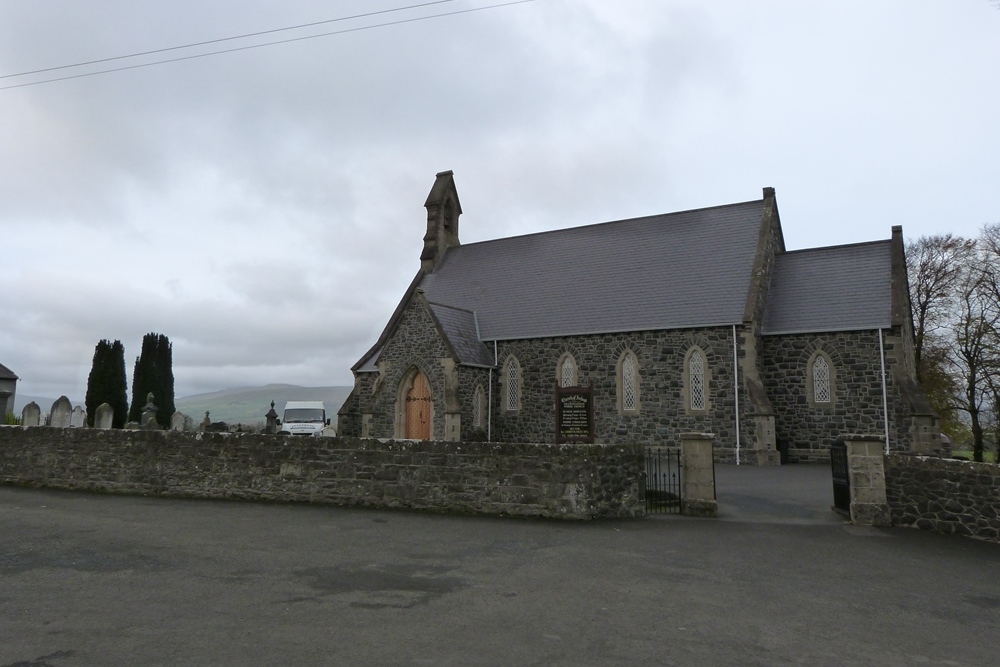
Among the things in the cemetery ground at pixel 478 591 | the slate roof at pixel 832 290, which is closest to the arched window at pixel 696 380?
the slate roof at pixel 832 290

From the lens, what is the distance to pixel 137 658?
495 centimetres

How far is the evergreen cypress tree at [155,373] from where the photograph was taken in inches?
1475

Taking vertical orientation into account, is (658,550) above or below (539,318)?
below

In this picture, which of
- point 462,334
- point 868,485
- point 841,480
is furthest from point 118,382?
point 868,485

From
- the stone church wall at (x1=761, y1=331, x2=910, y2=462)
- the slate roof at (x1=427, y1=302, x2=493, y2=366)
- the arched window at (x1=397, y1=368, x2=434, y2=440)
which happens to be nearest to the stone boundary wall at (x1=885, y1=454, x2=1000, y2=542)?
the stone church wall at (x1=761, y1=331, x2=910, y2=462)

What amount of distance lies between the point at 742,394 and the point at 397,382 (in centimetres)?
1284

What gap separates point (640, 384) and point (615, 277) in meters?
5.18

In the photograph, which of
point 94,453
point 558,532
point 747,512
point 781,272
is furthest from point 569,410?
point 781,272

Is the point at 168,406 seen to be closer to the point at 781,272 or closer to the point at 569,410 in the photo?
the point at 569,410

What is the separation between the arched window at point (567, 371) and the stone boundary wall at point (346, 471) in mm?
14219

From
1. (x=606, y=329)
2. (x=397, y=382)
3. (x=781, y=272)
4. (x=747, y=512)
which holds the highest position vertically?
(x=781, y=272)

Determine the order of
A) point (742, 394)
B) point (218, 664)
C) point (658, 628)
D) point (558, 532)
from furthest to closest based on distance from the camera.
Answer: point (742, 394), point (558, 532), point (658, 628), point (218, 664)

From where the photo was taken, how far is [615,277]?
28047 mm

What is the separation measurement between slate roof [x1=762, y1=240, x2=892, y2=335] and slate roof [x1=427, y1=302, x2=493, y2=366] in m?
11.0
